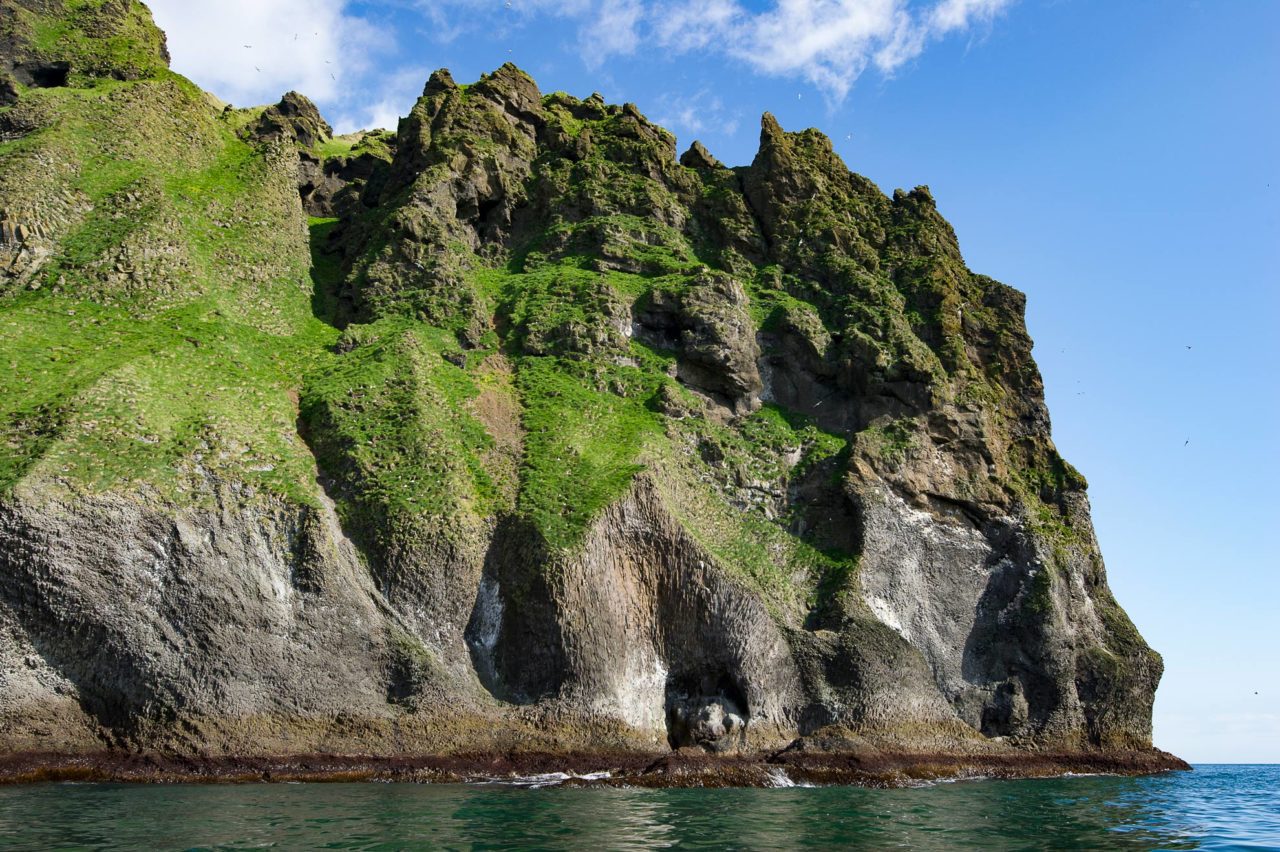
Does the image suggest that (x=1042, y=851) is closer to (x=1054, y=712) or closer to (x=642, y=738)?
(x=642, y=738)

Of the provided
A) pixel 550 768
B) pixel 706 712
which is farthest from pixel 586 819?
pixel 706 712

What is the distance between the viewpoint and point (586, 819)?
840 inches

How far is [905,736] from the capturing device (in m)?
39.7

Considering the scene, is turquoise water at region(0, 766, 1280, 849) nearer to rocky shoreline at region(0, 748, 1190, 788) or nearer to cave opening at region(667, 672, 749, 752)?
rocky shoreline at region(0, 748, 1190, 788)

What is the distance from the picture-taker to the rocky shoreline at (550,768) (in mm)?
27031

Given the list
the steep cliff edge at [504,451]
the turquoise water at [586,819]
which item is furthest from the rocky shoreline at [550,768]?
the turquoise water at [586,819]

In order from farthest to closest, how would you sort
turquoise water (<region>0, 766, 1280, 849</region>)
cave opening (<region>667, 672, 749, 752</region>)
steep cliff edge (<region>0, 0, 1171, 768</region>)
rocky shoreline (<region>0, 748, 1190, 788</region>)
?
cave opening (<region>667, 672, 749, 752</region>)
steep cliff edge (<region>0, 0, 1171, 768</region>)
rocky shoreline (<region>0, 748, 1190, 788</region>)
turquoise water (<region>0, 766, 1280, 849</region>)

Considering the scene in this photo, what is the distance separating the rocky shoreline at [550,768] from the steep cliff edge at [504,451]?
0.64 metres

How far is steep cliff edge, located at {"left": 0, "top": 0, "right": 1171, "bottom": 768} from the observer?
1205 inches

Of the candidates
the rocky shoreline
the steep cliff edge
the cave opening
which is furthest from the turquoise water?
the cave opening

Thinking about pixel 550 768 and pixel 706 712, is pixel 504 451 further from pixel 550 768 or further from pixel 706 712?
pixel 550 768

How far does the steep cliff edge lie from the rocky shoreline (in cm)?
64

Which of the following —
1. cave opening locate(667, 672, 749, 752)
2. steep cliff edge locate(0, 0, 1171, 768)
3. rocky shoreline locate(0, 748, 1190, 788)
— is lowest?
rocky shoreline locate(0, 748, 1190, 788)

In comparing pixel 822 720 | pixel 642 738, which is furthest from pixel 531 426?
pixel 822 720
